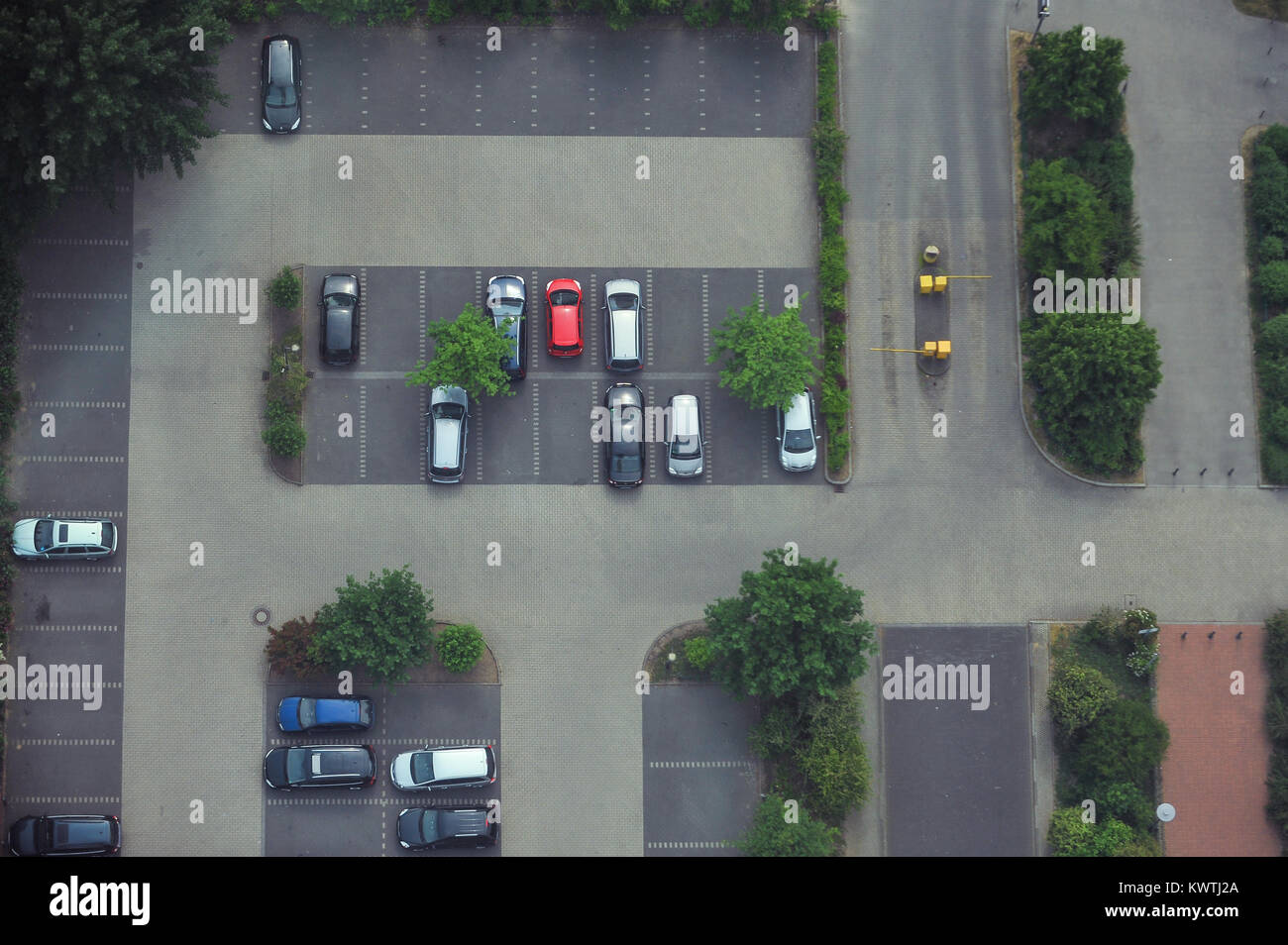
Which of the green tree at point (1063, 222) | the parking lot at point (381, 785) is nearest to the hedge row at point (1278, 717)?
the green tree at point (1063, 222)

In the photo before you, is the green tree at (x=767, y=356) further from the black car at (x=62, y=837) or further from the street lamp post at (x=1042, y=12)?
the black car at (x=62, y=837)

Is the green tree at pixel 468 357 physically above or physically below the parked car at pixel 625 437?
above

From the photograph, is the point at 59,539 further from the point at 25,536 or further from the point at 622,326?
the point at 622,326

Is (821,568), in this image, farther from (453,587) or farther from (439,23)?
(439,23)

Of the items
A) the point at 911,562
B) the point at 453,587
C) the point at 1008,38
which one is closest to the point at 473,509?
the point at 453,587

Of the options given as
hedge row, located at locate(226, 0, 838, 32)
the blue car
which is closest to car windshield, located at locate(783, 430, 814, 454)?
hedge row, located at locate(226, 0, 838, 32)

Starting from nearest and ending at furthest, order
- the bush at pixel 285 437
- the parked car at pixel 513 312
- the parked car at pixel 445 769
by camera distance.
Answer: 1. the parked car at pixel 445 769
2. the bush at pixel 285 437
3. the parked car at pixel 513 312

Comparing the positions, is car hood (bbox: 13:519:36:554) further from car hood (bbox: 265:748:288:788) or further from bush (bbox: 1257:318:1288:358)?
bush (bbox: 1257:318:1288:358)
